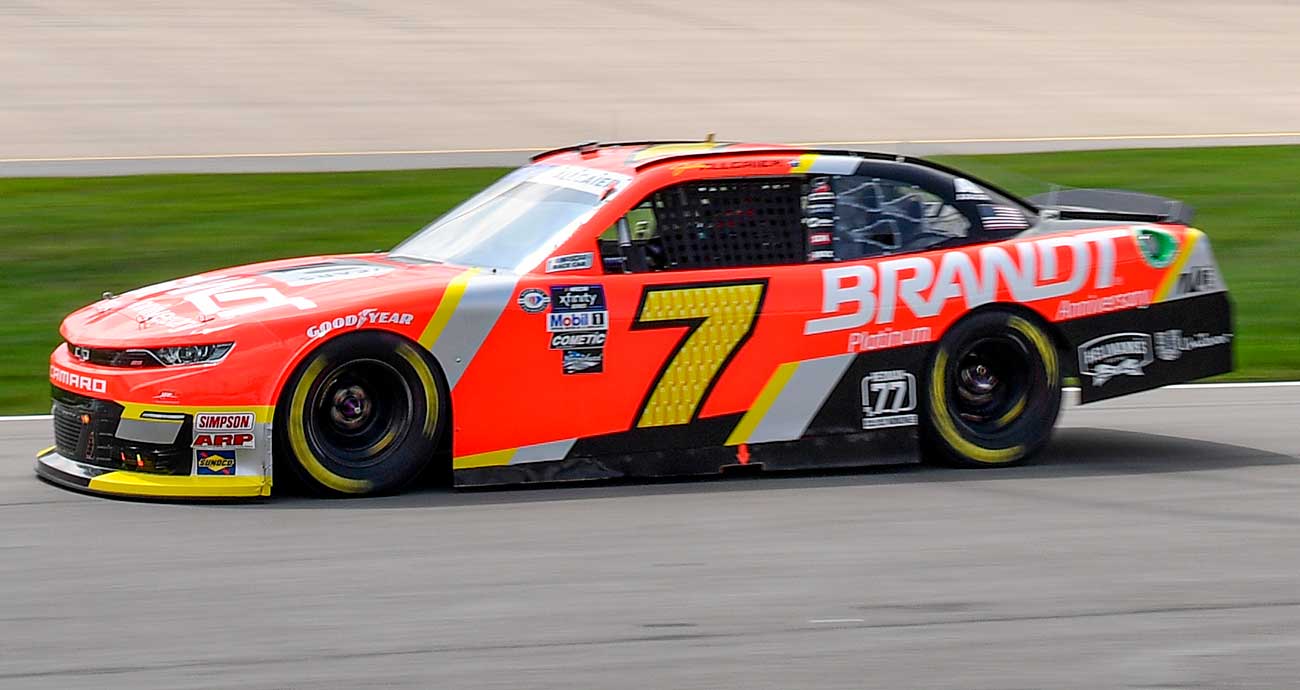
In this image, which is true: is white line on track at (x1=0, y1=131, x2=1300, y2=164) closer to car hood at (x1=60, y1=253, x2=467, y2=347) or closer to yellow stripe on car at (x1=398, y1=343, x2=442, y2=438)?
car hood at (x1=60, y1=253, x2=467, y2=347)

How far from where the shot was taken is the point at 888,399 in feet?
25.0

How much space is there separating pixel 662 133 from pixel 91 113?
574cm

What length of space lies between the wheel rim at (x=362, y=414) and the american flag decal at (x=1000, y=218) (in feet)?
8.84

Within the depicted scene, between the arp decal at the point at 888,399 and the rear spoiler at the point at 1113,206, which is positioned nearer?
the arp decal at the point at 888,399

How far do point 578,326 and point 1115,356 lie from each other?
2517mm

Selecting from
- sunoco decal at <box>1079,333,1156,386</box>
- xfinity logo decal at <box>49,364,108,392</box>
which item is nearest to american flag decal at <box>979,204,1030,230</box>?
sunoco decal at <box>1079,333,1156,386</box>

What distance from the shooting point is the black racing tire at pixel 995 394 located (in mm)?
7746

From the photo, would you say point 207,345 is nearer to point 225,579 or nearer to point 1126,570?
point 225,579

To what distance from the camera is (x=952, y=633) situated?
17.6 ft

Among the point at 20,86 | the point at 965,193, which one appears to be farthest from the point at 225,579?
the point at 20,86

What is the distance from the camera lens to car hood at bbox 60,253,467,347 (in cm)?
677

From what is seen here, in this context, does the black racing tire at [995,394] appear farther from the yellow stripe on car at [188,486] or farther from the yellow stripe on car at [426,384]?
the yellow stripe on car at [188,486]

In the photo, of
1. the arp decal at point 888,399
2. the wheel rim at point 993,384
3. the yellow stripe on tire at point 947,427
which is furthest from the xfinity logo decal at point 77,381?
the wheel rim at point 993,384

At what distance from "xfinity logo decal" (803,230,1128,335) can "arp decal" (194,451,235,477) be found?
2.37 m
